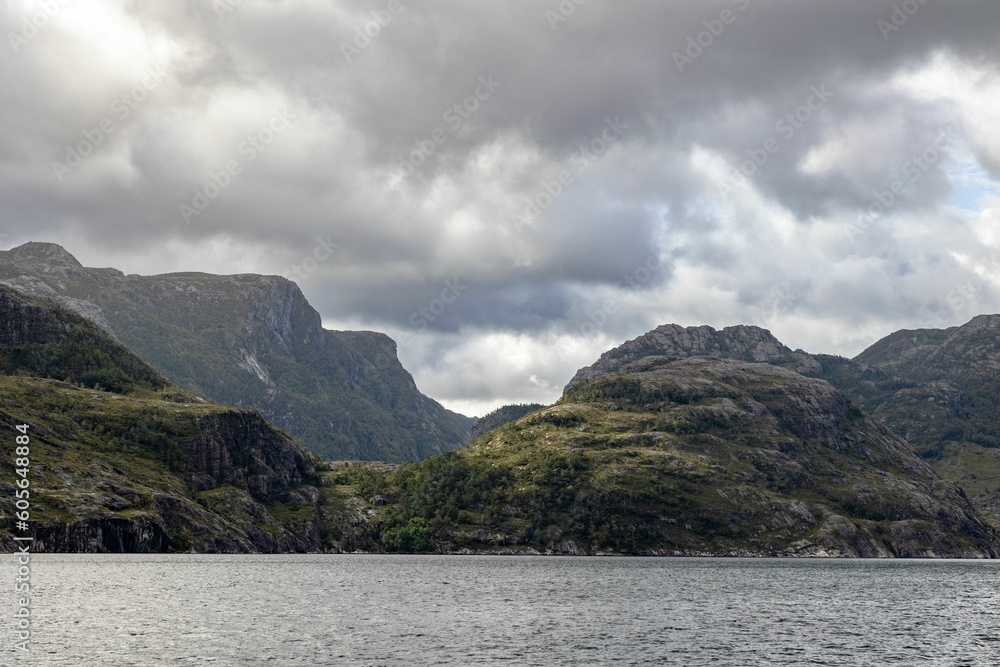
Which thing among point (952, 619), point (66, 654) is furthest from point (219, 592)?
point (952, 619)

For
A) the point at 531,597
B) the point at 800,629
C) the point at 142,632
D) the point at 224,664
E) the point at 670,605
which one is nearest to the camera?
the point at 224,664

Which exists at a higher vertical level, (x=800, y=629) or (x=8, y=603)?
(x=8, y=603)

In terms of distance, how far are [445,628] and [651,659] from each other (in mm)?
35068

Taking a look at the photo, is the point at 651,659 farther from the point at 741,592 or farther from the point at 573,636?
the point at 741,592

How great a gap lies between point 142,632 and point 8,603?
36.3 m

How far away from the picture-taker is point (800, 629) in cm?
12638

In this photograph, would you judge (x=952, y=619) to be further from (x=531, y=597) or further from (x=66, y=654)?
(x=66, y=654)

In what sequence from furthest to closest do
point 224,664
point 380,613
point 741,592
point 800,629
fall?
point 741,592 → point 380,613 → point 800,629 → point 224,664

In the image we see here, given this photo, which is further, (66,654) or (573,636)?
(573,636)

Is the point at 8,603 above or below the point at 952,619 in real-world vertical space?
above

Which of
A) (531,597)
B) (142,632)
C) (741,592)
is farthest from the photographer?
(741,592)

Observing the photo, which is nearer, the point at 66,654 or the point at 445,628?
the point at 66,654

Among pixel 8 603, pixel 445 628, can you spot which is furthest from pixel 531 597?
pixel 8 603

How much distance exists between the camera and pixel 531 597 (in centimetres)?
17462
